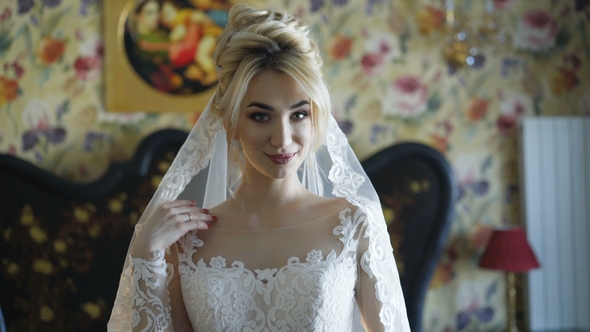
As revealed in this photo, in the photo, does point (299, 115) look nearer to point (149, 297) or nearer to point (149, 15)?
point (149, 297)

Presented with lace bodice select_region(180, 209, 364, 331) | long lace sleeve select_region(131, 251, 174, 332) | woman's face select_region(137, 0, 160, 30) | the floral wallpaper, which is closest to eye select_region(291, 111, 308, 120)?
lace bodice select_region(180, 209, 364, 331)

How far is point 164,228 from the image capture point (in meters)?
1.52

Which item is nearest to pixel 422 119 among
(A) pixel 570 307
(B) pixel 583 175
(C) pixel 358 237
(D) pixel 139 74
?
(B) pixel 583 175

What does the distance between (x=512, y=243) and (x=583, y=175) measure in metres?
0.64

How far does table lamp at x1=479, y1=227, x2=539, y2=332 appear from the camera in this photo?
294cm

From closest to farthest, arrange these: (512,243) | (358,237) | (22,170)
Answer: (358,237)
(22,170)
(512,243)

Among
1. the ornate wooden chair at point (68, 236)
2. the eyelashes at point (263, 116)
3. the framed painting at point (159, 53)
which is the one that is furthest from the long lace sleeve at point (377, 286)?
the framed painting at point (159, 53)

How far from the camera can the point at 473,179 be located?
10.7 ft

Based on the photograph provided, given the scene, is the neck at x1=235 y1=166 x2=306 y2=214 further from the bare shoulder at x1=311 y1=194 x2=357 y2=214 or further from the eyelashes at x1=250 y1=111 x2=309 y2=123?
the eyelashes at x1=250 y1=111 x2=309 y2=123

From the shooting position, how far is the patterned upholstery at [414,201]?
9.91 feet

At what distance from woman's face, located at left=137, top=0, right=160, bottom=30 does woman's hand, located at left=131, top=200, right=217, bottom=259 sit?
1703 millimetres

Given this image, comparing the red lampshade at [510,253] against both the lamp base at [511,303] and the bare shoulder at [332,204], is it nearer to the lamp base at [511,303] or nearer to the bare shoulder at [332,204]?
the lamp base at [511,303]

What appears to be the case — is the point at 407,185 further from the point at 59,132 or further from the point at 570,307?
the point at 59,132

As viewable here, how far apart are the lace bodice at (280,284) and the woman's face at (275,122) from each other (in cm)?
19
